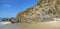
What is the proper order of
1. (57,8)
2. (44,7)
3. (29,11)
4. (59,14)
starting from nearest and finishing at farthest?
1. (59,14)
2. (57,8)
3. (44,7)
4. (29,11)

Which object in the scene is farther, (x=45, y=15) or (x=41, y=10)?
(x=41, y=10)

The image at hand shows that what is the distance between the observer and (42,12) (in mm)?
28156

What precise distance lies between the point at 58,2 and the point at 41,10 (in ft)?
10.4

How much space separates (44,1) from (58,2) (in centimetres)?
478

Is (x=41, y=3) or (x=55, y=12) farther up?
(x=41, y=3)

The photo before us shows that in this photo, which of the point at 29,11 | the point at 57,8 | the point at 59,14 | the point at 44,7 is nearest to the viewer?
the point at 59,14

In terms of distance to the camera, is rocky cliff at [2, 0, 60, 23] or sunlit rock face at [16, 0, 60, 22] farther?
sunlit rock face at [16, 0, 60, 22]

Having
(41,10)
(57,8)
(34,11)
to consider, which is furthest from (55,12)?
(34,11)

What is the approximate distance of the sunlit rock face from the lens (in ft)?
85.3

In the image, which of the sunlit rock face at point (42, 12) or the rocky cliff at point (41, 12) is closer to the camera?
the rocky cliff at point (41, 12)

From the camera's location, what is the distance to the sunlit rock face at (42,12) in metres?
26.0

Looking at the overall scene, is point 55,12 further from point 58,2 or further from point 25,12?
point 25,12

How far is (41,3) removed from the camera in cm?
3256

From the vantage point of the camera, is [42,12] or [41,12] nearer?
[42,12]
